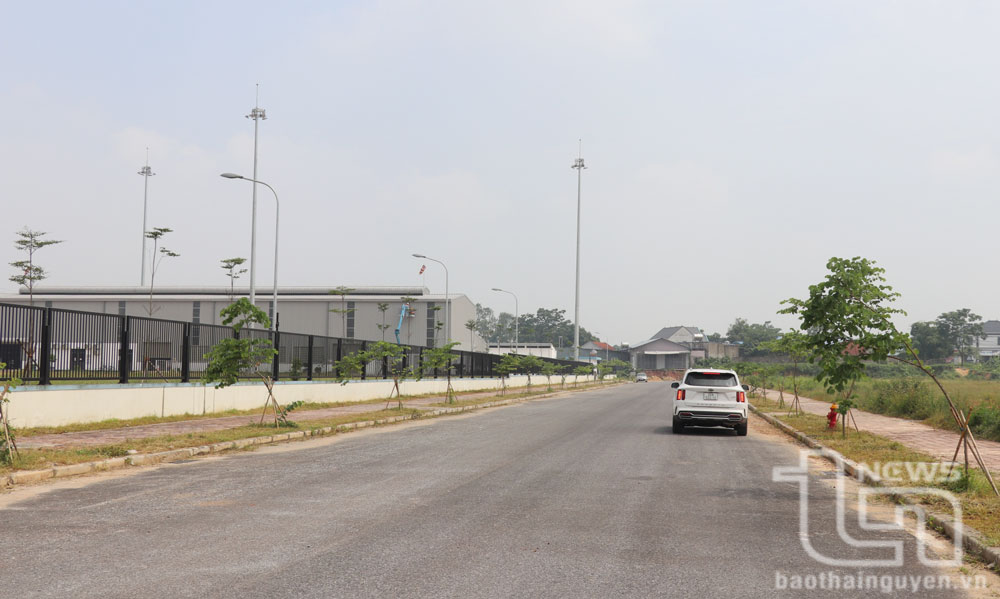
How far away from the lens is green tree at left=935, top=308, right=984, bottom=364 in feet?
396

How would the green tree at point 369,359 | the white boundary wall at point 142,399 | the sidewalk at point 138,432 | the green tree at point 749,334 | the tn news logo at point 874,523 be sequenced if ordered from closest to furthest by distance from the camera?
the tn news logo at point 874,523, the sidewalk at point 138,432, the white boundary wall at point 142,399, the green tree at point 369,359, the green tree at point 749,334

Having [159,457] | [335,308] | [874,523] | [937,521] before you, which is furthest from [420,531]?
[335,308]

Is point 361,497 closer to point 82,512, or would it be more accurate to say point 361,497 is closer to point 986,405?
point 82,512

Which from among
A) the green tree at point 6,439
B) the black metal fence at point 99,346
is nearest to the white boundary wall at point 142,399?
the black metal fence at point 99,346

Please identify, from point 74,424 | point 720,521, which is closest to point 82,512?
point 720,521

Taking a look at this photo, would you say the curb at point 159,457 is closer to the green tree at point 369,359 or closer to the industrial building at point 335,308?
the green tree at point 369,359

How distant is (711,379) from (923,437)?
15.8 feet

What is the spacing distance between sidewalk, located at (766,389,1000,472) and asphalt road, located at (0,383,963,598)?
12.8ft

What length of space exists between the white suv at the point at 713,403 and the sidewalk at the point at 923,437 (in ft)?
10.5

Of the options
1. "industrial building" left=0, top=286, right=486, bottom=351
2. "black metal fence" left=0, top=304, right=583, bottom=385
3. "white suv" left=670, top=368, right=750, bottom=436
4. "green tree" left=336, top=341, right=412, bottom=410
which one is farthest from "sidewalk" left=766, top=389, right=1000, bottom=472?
"industrial building" left=0, top=286, right=486, bottom=351

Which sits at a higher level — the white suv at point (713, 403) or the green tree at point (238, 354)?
the green tree at point (238, 354)

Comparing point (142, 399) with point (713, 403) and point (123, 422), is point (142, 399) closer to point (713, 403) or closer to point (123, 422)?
point (123, 422)

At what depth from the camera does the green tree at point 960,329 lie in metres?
121

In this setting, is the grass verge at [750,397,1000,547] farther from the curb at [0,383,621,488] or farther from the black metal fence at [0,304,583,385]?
the black metal fence at [0,304,583,385]
